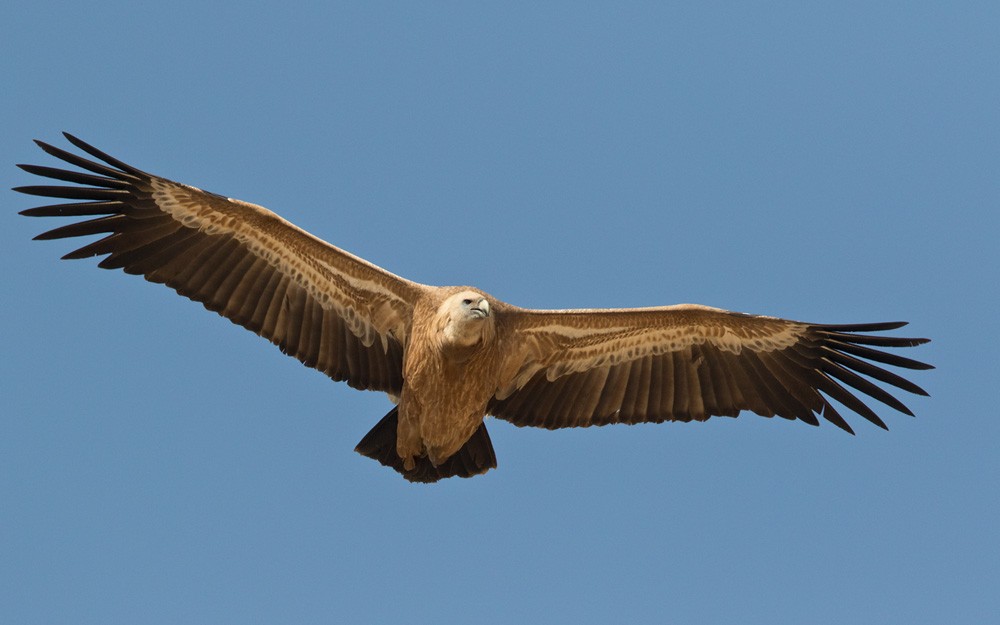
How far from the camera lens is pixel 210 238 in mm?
12656

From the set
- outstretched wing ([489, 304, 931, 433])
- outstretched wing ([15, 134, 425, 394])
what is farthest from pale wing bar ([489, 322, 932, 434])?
outstretched wing ([15, 134, 425, 394])

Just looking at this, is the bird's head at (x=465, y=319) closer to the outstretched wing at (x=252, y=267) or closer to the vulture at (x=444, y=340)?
the vulture at (x=444, y=340)

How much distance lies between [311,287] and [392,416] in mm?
1323

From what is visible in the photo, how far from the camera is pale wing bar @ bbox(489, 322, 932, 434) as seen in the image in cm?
1311

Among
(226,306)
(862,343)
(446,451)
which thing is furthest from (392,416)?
(862,343)

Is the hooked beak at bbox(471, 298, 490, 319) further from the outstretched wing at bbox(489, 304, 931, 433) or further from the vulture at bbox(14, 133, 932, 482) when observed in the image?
the outstretched wing at bbox(489, 304, 931, 433)

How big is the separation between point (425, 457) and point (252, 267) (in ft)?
7.24

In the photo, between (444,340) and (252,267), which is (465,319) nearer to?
(444,340)

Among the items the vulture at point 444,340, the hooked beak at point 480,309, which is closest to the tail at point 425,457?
the vulture at point 444,340

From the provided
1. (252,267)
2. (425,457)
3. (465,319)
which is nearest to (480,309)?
(465,319)

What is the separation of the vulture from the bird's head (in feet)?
0.06

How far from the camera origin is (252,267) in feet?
41.8

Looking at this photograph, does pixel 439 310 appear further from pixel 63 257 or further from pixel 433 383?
pixel 63 257

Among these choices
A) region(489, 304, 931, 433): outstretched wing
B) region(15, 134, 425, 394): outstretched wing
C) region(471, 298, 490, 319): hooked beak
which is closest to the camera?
region(471, 298, 490, 319): hooked beak
